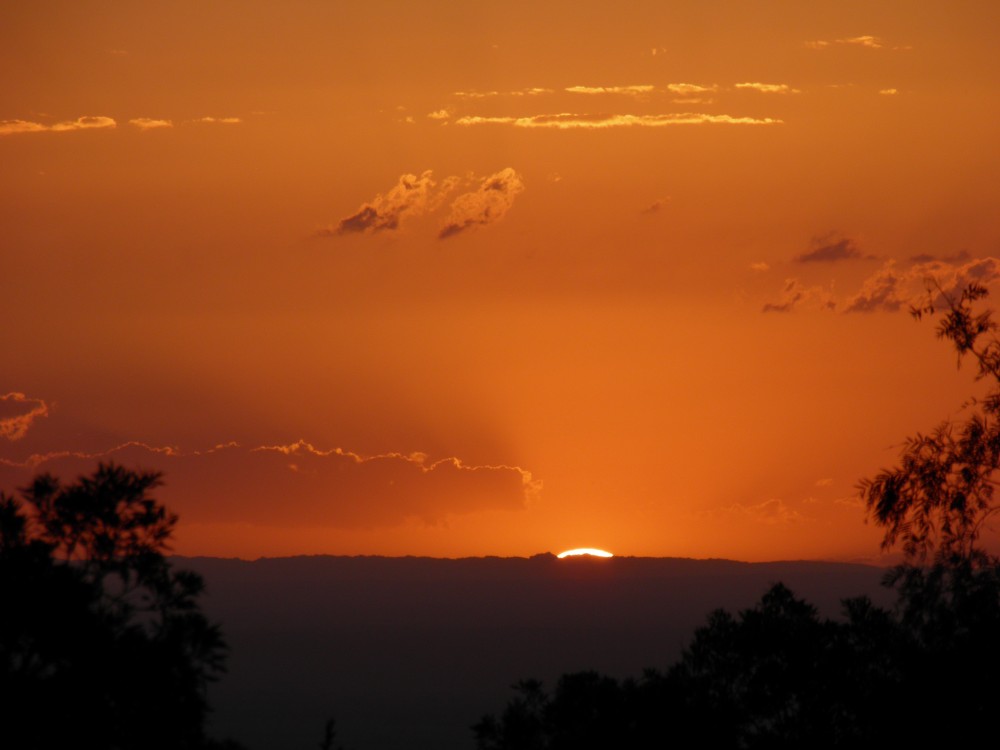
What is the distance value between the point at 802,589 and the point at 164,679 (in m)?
176

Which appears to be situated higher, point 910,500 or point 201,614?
point 910,500

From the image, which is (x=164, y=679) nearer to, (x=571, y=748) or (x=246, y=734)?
(x=571, y=748)

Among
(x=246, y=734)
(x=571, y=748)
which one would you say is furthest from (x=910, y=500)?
(x=246, y=734)

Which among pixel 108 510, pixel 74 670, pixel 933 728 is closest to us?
pixel 74 670

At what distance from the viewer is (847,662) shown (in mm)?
44688

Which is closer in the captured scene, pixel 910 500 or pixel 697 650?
pixel 910 500

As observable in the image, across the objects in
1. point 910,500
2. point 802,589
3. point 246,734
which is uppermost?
point 802,589

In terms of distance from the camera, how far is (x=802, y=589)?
652 ft

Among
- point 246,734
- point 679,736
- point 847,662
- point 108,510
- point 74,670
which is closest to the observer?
point 74,670

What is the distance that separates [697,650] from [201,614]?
19259 mm

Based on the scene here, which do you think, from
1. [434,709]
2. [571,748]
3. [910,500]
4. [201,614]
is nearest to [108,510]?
[201,614]

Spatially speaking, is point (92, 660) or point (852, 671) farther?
point (852, 671)

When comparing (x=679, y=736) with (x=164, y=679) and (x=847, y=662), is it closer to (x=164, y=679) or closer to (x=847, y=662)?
(x=847, y=662)

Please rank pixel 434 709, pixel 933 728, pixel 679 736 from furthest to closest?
pixel 434 709 < pixel 679 736 < pixel 933 728
